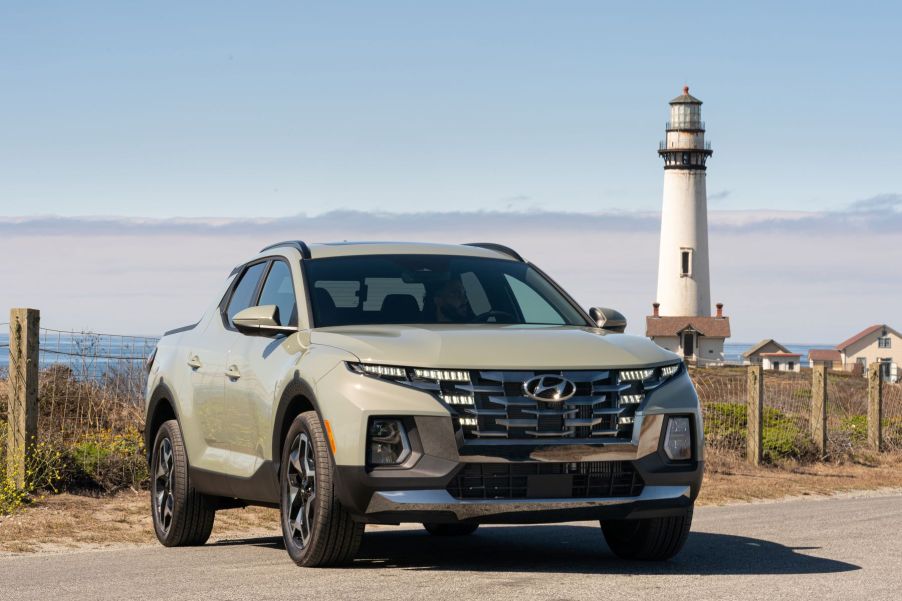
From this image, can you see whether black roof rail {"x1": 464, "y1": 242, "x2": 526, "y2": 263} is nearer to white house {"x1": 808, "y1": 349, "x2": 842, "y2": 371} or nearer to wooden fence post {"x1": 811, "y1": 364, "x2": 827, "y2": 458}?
wooden fence post {"x1": 811, "y1": 364, "x2": 827, "y2": 458}

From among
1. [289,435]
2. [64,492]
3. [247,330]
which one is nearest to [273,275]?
[247,330]

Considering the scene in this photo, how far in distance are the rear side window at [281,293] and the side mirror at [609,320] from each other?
190 cm

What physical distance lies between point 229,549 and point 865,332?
126619 millimetres

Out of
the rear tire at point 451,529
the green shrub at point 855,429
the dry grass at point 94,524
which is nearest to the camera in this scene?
the rear tire at point 451,529

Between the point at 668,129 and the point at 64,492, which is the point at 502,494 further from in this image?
the point at 668,129

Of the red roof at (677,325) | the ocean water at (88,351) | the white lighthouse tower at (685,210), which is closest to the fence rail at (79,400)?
the ocean water at (88,351)

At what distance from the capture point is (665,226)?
94.1m

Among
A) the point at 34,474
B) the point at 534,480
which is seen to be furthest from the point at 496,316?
the point at 34,474

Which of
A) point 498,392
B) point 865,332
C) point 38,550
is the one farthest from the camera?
point 865,332

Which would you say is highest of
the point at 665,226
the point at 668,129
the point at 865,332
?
the point at 668,129

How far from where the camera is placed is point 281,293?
9539mm

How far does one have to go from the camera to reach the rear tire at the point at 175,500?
10.4 m

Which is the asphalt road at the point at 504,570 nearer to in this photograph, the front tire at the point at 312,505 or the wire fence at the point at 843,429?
the front tire at the point at 312,505

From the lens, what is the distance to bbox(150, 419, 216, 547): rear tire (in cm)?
1037
